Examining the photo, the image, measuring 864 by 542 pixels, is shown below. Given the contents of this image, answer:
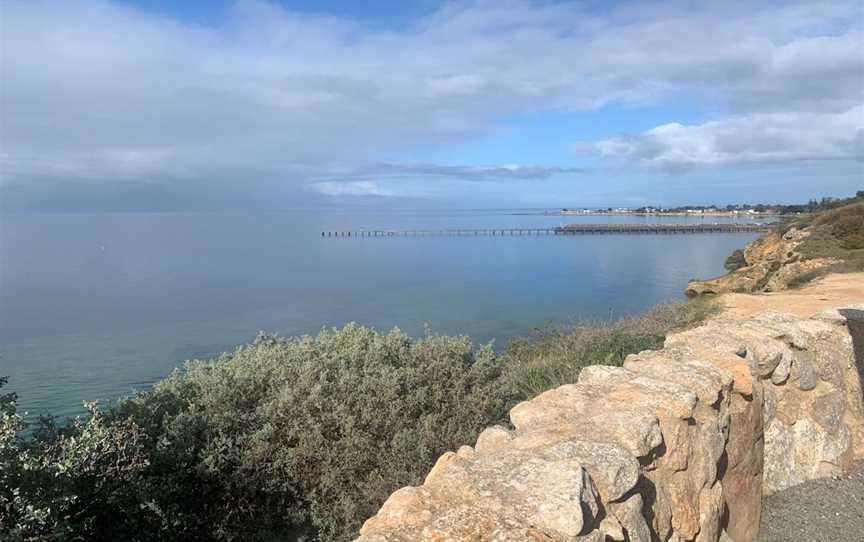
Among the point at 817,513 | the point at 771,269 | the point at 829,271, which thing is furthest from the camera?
the point at 771,269

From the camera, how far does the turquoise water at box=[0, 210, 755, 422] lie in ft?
74.1

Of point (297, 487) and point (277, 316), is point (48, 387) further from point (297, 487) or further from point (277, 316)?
point (297, 487)

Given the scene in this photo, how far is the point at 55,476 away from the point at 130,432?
0.78m

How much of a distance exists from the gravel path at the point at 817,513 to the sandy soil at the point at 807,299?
22.1ft

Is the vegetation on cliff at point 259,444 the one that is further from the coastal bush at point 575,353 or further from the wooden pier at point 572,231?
the wooden pier at point 572,231

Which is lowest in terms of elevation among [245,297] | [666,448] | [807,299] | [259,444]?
[245,297]

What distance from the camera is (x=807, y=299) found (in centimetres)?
1320

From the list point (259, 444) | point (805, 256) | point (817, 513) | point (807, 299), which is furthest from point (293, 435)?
point (805, 256)

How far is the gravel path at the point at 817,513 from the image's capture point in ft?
14.0

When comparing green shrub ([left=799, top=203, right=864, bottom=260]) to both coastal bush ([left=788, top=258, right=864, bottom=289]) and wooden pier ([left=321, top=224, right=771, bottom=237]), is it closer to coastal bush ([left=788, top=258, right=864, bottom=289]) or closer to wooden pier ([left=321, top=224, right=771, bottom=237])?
coastal bush ([left=788, top=258, right=864, bottom=289])

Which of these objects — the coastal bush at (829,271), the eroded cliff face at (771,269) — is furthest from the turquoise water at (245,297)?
the coastal bush at (829,271)

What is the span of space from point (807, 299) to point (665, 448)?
39.5ft

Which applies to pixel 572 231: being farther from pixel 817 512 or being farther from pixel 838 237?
pixel 817 512

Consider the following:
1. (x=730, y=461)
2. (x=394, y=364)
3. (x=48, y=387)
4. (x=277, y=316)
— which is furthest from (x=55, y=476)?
(x=277, y=316)
